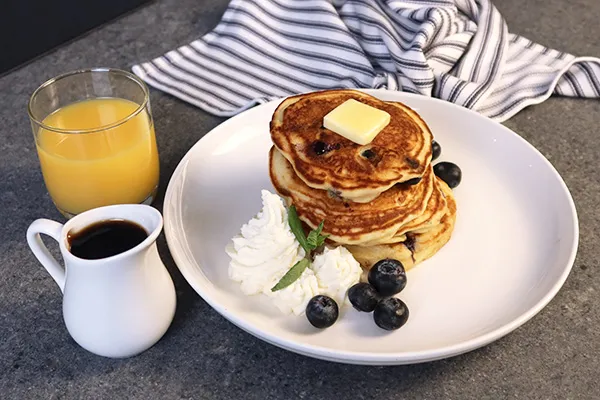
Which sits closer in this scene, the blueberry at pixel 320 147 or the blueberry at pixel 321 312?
the blueberry at pixel 321 312

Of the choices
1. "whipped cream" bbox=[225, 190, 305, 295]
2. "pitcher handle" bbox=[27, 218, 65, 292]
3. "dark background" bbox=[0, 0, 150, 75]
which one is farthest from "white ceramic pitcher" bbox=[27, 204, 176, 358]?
"dark background" bbox=[0, 0, 150, 75]

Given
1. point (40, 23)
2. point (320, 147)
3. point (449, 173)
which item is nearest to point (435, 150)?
point (449, 173)

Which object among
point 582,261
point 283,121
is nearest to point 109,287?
point 283,121

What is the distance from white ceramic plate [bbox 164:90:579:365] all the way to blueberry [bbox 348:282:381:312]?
0.07 feet

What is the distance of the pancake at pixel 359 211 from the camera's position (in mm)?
1316

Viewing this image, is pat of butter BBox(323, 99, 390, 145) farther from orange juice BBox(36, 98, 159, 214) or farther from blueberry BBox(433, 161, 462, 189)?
orange juice BBox(36, 98, 159, 214)

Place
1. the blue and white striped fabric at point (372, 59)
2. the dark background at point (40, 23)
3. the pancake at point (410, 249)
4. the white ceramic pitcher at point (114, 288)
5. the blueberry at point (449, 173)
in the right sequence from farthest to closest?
the dark background at point (40, 23)
the blue and white striped fabric at point (372, 59)
the blueberry at point (449, 173)
the pancake at point (410, 249)
the white ceramic pitcher at point (114, 288)

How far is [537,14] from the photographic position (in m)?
2.32

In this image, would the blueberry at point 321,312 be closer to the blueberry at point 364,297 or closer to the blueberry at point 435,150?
the blueberry at point 364,297

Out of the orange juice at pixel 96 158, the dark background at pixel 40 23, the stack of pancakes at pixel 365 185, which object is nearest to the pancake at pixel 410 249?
the stack of pancakes at pixel 365 185

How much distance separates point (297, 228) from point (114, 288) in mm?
349

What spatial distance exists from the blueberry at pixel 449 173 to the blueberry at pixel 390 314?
43 cm

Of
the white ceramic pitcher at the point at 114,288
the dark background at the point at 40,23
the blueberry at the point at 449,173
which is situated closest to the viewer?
the white ceramic pitcher at the point at 114,288

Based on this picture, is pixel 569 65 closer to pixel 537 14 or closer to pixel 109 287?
pixel 537 14
